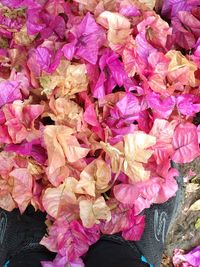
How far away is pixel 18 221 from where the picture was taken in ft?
2.70

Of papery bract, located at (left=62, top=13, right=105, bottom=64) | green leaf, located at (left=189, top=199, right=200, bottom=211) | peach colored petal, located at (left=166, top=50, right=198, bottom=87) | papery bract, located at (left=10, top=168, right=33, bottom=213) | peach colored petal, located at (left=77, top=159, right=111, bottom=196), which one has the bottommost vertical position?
green leaf, located at (left=189, top=199, right=200, bottom=211)

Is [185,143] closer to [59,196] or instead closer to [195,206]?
[59,196]

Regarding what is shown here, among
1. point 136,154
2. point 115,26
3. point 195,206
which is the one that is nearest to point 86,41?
point 115,26

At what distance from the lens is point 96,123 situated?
0.70 metres

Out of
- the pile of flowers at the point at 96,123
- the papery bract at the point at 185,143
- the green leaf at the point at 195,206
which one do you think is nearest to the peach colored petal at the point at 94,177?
the pile of flowers at the point at 96,123

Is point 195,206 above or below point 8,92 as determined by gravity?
below

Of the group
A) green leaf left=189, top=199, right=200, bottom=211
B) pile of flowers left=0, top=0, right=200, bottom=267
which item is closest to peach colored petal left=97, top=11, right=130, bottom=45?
pile of flowers left=0, top=0, right=200, bottom=267

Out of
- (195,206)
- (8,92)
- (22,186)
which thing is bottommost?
(195,206)

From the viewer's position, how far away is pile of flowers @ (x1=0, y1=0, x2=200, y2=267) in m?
0.69

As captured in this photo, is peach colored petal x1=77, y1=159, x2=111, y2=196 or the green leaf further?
the green leaf

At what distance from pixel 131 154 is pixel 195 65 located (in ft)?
0.59

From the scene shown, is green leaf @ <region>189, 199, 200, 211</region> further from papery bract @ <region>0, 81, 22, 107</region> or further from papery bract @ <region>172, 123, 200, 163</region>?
papery bract @ <region>0, 81, 22, 107</region>

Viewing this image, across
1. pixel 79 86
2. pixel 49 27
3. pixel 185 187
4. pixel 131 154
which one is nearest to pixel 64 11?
pixel 49 27

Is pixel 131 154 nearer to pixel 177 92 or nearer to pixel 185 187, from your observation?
pixel 177 92
